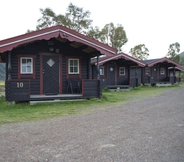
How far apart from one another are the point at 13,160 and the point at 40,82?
24.2 ft

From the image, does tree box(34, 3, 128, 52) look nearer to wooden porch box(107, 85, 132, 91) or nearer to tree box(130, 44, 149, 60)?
tree box(130, 44, 149, 60)

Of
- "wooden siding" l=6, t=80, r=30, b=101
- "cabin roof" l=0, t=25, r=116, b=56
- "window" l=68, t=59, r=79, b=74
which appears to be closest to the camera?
"cabin roof" l=0, t=25, r=116, b=56

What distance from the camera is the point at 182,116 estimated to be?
6352mm

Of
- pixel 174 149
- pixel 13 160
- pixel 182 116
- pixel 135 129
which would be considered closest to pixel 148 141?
pixel 174 149

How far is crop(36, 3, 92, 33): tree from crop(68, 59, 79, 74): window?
25307 mm

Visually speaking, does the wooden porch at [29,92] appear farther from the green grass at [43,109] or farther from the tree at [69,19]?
the tree at [69,19]

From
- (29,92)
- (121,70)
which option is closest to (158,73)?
(121,70)

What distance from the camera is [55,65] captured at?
1061 centimetres

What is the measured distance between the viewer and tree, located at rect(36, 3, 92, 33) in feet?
116

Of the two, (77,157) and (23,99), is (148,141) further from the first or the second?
(23,99)

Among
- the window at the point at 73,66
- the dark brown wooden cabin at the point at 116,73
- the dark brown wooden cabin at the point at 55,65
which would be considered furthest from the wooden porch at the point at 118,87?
the window at the point at 73,66

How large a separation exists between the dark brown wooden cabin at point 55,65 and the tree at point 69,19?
25.4 meters

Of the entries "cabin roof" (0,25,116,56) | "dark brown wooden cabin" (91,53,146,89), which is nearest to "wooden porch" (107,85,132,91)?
"dark brown wooden cabin" (91,53,146,89)

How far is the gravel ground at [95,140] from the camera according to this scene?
10.8ft
